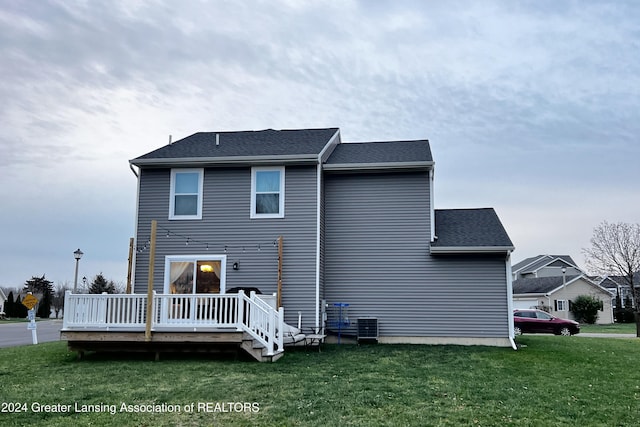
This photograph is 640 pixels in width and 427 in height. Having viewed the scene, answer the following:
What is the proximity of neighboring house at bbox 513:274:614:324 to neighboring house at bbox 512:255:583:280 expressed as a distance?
728 cm

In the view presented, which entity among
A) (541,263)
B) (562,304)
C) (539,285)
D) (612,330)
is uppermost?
(541,263)

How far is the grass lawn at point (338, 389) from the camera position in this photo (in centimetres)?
602

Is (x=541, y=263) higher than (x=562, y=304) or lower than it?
higher

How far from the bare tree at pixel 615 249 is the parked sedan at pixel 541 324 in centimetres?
1131

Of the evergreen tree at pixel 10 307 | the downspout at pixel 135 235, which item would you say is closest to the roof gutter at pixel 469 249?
the downspout at pixel 135 235

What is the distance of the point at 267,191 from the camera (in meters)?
13.9

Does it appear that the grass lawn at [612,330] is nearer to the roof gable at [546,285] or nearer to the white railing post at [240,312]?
the roof gable at [546,285]

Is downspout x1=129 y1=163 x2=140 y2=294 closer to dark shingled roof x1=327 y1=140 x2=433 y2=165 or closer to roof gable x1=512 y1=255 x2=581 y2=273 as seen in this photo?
dark shingled roof x1=327 y1=140 x2=433 y2=165

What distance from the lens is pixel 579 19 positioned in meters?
14.2

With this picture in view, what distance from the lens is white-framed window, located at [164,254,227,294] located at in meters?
13.6

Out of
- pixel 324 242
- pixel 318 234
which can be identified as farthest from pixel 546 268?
pixel 318 234

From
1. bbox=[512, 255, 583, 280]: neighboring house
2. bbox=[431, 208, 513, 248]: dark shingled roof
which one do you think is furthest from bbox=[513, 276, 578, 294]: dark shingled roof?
bbox=[431, 208, 513, 248]: dark shingled roof

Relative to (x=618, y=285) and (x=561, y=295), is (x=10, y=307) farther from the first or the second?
(x=618, y=285)

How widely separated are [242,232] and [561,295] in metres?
32.6
